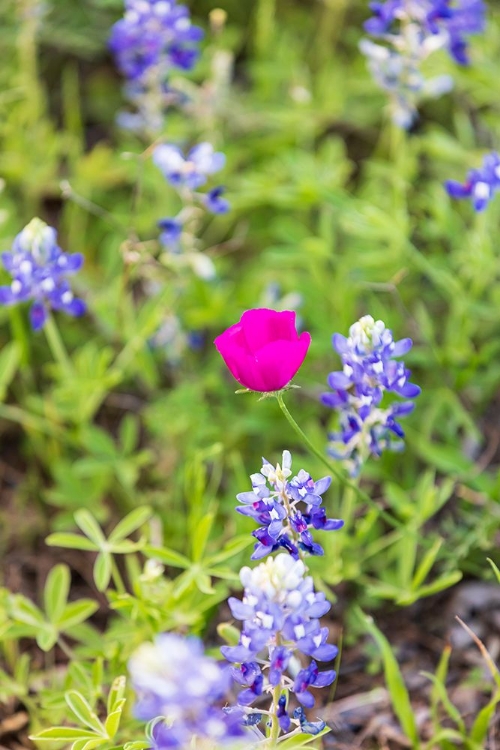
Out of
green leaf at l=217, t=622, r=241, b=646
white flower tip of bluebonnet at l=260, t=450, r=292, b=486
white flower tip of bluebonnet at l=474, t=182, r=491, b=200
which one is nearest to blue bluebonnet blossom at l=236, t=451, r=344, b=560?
white flower tip of bluebonnet at l=260, t=450, r=292, b=486

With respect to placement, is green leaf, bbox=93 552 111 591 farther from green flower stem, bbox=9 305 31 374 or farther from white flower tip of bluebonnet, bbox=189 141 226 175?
white flower tip of bluebonnet, bbox=189 141 226 175

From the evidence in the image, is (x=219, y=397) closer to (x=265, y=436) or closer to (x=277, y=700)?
(x=265, y=436)

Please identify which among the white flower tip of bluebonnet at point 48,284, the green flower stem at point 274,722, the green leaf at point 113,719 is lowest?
the green leaf at point 113,719

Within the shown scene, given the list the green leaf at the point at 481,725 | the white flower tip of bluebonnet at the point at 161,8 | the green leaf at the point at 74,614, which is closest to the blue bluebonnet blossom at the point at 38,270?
the green leaf at the point at 74,614

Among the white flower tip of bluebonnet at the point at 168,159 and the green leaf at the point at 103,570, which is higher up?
the white flower tip of bluebonnet at the point at 168,159

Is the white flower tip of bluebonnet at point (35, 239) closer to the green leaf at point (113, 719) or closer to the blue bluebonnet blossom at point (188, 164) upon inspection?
the blue bluebonnet blossom at point (188, 164)

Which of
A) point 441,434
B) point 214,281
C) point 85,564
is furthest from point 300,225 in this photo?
point 85,564
